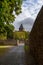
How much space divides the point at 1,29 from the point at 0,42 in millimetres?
43723

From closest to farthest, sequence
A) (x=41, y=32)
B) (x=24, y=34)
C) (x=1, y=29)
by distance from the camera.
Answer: (x=41, y=32), (x=1, y=29), (x=24, y=34)

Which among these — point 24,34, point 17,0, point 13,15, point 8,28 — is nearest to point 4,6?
point 17,0

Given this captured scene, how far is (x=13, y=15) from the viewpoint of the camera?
111 feet

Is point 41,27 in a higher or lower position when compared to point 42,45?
higher

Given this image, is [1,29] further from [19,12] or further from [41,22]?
[41,22]

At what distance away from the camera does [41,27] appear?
11.8 meters

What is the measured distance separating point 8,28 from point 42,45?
24687 millimetres

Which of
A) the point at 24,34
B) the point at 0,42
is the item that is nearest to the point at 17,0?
the point at 0,42

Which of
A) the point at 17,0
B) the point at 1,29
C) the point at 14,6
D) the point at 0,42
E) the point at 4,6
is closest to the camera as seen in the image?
the point at 4,6

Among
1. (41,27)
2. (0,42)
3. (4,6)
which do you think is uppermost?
(4,6)

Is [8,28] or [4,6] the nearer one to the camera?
[4,6]

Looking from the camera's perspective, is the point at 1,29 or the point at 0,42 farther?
the point at 0,42

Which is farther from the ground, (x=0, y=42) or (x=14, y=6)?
(x=14, y=6)

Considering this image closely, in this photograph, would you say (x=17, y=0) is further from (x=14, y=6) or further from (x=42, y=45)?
→ (x=42, y=45)
